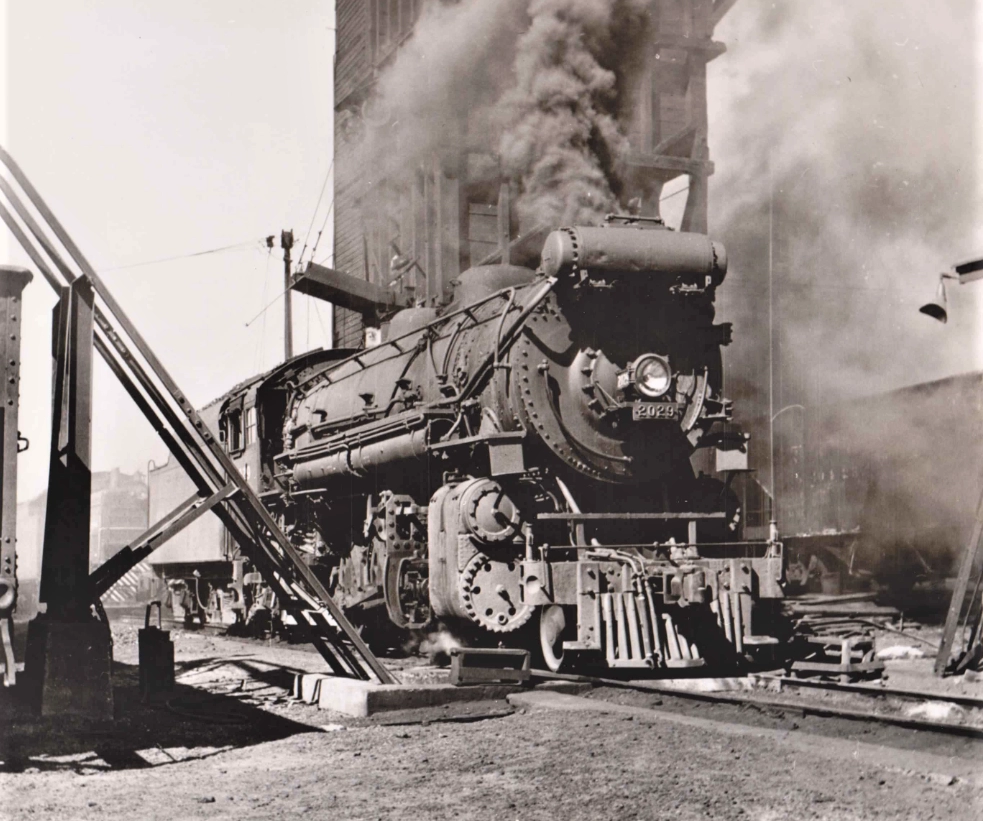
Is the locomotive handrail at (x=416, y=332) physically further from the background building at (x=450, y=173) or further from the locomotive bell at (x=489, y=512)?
the background building at (x=450, y=173)

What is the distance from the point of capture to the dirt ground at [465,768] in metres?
4.70

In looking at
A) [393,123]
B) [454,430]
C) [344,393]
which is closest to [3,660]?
[454,430]

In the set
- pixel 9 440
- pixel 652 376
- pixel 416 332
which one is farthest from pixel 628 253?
pixel 9 440

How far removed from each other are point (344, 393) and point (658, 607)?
17.7 feet

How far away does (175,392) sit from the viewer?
7.75 metres

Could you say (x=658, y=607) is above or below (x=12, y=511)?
below

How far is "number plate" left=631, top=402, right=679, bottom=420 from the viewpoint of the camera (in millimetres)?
9453

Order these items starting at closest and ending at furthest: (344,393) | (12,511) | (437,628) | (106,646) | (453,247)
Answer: (12,511) < (106,646) < (437,628) < (344,393) < (453,247)

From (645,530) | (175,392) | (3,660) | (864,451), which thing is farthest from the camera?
(864,451)

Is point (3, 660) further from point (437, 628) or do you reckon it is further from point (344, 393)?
point (344, 393)

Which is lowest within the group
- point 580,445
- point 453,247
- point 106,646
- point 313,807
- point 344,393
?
point 313,807

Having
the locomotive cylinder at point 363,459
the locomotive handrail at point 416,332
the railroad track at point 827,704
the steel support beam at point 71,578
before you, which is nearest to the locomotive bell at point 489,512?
the railroad track at point 827,704

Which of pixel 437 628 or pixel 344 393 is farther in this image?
pixel 344 393

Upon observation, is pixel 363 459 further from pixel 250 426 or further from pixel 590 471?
pixel 250 426
